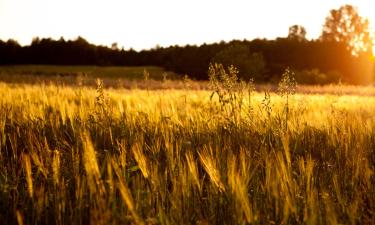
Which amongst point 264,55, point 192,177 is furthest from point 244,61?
point 192,177

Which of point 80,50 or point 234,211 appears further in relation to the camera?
point 80,50

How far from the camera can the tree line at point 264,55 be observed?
3862cm

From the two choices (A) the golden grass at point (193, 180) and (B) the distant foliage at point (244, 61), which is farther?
(B) the distant foliage at point (244, 61)

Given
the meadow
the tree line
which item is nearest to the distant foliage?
the tree line

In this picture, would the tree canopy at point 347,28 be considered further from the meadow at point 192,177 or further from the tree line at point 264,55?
the meadow at point 192,177

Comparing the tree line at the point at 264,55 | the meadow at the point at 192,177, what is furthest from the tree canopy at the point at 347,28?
the meadow at the point at 192,177

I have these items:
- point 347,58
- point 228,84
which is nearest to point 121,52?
point 347,58

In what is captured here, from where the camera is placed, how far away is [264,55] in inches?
1949

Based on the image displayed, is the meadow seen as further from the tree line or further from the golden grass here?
the tree line

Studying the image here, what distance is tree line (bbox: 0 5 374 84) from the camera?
Result: 1521 inches

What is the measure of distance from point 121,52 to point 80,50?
5.30 m

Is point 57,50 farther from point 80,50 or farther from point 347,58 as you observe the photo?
point 347,58

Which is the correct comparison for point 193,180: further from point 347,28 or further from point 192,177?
point 347,28

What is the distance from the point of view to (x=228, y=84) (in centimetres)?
366
